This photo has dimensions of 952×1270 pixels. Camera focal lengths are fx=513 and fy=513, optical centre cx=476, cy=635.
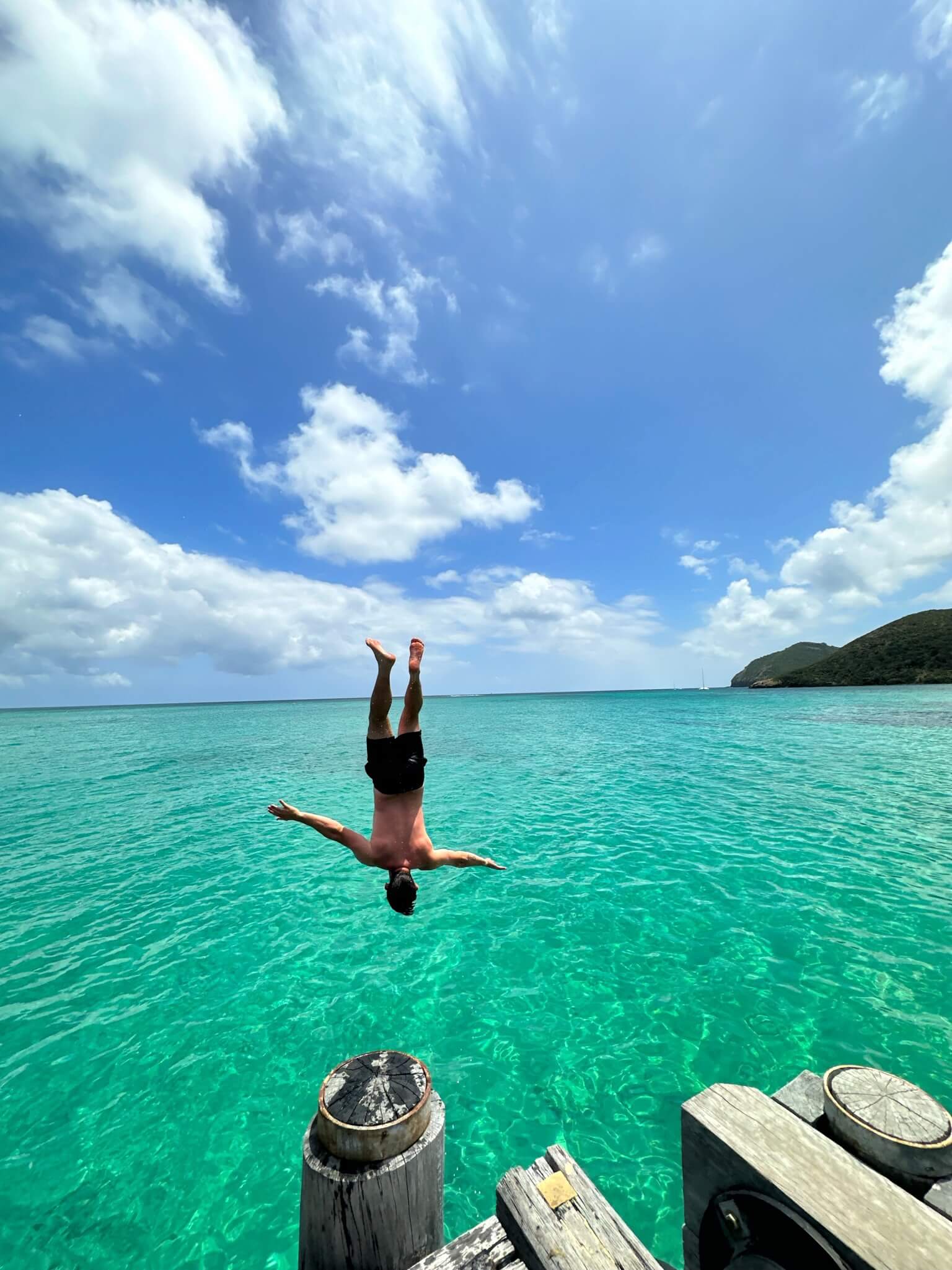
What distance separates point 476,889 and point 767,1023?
781cm

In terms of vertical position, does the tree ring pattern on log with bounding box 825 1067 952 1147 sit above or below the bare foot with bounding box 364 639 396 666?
below

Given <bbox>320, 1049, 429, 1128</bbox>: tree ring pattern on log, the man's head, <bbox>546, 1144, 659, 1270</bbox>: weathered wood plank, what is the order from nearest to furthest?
<bbox>546, 1144, 659, 1270</bbox>: weathered wood plank < <bbox>320, 1049, 429, 1128</bbox>: tree ring pattern on log < the man's head

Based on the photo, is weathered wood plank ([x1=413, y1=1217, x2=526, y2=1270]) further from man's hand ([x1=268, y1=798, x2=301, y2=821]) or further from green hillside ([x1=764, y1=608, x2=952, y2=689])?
green hillside ([x1=764, y1=608, x2=952, y2=689])

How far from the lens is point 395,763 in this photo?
635 cm

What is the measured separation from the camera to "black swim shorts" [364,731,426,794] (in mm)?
6332

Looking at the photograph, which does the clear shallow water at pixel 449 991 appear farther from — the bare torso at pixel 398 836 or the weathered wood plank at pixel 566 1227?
the bare torso at pixel 398 836

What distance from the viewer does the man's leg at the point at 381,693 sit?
5.84m

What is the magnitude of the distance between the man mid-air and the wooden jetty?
7.98 ft

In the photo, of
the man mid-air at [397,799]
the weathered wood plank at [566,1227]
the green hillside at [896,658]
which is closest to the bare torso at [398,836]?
the man mid-air at [397,799]

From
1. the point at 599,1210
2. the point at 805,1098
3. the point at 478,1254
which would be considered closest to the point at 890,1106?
the point at 805,1098

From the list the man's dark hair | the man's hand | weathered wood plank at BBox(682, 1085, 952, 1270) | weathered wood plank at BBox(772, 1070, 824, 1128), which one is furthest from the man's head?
weathered wood plank at BBox(772, 1070, 824, 1128)

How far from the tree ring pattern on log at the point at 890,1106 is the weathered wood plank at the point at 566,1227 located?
4.89 ft

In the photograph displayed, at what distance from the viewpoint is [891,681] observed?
134125 millimetres

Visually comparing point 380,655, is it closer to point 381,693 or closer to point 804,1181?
point 381,693
